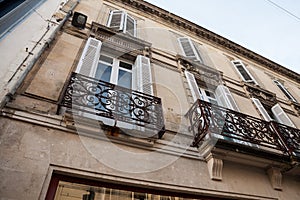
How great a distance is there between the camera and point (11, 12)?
147 inches

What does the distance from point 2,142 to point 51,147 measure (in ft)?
1.95

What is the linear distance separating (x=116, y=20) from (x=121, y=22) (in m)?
0.30

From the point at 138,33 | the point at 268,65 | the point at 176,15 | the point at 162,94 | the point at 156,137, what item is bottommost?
the point at 156,137

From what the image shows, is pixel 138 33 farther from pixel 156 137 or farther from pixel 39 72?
pixel 156 137

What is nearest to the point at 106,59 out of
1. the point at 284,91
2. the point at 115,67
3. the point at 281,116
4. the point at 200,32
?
the point at 115,67

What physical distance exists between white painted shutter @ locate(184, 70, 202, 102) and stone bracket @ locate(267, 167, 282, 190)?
2.34 m

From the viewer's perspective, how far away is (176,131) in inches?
160

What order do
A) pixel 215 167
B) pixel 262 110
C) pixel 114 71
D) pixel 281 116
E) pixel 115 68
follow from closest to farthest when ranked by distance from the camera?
pixel 215 167 → pixel 114 71 → pixel 115 68 → pixel 262 110 → pixel 281 116

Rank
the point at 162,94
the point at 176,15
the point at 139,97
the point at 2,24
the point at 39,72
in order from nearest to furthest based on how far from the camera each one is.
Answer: the point at 2,24 < the point at 39,72 < the point at 139,97 < the point at 162,94 < the point at 176,15

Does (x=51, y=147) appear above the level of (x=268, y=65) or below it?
below

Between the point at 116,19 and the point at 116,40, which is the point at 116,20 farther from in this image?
the point at 116,40

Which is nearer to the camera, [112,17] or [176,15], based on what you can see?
[112,17]

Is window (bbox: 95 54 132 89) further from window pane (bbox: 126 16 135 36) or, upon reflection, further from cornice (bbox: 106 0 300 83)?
cornice (bbox: 106 0 300 83)

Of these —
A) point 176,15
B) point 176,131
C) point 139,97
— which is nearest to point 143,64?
point 139,97
